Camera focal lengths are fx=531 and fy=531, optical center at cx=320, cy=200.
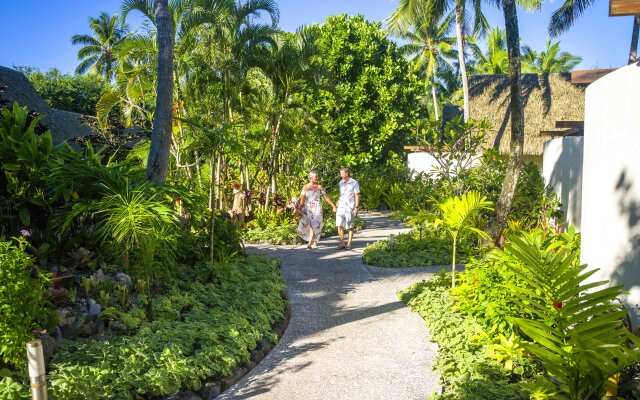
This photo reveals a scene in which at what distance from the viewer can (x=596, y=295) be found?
347 centimetres

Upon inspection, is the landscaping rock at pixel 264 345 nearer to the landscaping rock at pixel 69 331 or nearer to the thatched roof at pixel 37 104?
the landscaping rock at pixel 69 331

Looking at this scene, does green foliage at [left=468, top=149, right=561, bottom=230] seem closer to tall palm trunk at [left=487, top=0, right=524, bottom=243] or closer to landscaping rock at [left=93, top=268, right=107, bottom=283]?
tall palm trunk at [left=487, top=0, right=524, bottom=243]

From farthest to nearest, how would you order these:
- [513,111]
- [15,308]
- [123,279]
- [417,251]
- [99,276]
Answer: [417,251], [513,111], [123,279], [99,276], [15,308]

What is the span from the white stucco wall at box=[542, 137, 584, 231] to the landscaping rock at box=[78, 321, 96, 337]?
821 centimetres

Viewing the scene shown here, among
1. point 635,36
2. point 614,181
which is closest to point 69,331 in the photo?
point 614,181

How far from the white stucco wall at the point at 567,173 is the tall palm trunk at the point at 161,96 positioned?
23.6 feet

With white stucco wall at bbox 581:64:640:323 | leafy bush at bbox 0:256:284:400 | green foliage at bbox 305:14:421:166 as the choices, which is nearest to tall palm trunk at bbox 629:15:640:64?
green foliage at bbox 305:14:421:166

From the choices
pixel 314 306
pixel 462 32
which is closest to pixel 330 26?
pixel 462 32

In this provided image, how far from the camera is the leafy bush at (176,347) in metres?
3.90

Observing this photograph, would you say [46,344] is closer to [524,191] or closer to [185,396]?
[185,396]

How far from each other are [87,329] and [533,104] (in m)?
16.9

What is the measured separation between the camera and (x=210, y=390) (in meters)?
4.32

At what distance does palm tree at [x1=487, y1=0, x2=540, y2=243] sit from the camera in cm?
934

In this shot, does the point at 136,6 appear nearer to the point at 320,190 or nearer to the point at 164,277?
the point at 320,190
